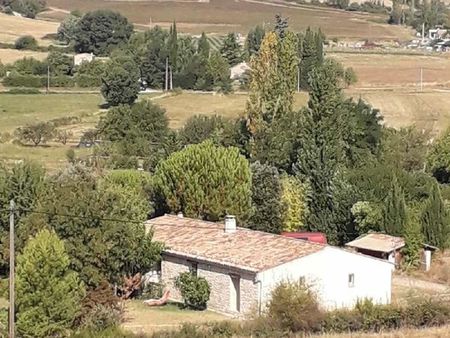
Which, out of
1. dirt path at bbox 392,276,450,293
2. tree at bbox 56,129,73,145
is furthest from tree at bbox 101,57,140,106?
dirt path at bbox 392,276,450,293

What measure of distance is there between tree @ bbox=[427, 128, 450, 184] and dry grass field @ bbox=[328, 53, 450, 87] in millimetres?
46207

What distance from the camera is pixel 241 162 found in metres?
32.4

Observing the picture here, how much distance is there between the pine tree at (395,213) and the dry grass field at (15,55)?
243 feet

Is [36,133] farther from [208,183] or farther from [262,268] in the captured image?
[262,268]

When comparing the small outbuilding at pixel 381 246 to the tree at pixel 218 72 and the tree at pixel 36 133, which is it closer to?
the tree at pixel 36 133

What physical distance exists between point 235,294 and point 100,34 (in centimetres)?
8910

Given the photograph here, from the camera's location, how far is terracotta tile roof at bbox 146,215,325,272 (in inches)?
978

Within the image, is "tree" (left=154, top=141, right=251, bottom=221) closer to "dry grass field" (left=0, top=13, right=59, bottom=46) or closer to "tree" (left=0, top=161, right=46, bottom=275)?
"tree" (left=0, top=161, right=46, bottom=275)

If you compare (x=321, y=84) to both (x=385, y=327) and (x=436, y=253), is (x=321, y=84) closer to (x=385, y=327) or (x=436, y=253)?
(x=436, y=253)

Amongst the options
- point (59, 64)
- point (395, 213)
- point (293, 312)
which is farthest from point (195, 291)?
point (59, 64)

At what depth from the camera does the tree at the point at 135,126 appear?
55.3 metres

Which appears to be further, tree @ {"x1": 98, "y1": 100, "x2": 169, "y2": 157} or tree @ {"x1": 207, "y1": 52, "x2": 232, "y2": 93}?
tree @ {"x1": 207, "y1": 52, "x2": 232, "y2": 93}

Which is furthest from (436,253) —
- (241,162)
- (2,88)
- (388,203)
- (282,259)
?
(2,88)

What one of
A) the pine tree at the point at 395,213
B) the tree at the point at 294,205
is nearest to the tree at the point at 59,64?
the tree at the point at 294,205
